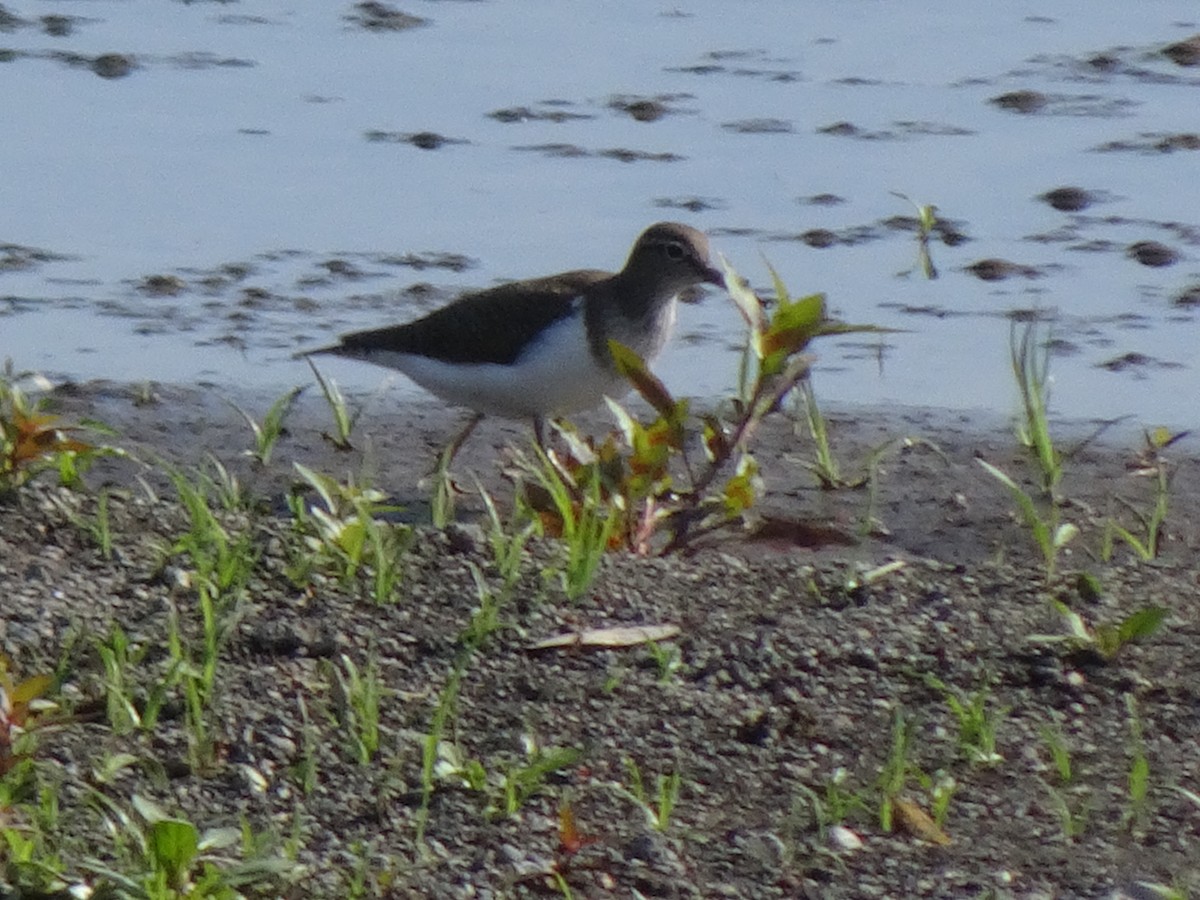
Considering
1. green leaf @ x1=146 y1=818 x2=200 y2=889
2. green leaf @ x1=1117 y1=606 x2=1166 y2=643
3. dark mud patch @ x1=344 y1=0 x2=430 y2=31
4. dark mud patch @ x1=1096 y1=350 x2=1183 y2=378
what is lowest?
dark mud patch @ x1=1096 y1=350 x2=1183 y2=378

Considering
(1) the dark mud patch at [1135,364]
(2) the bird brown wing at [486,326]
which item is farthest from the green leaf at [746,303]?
Result: (1) the dark mud patch at [1135,364]

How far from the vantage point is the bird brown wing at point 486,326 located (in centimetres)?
730

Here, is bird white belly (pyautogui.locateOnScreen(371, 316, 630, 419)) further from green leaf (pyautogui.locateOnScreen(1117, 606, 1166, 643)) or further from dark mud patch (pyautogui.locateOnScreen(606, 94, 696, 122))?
dark mud patch (pyautogui.locateOnScreen(606, 94, 696, 122))

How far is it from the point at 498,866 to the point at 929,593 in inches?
57.3

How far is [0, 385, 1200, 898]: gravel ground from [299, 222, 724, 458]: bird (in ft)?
5.32

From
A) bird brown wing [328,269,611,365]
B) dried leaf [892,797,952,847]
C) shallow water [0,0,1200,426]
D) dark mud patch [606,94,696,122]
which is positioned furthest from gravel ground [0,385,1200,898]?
dark mud patch [606,94,696,122]

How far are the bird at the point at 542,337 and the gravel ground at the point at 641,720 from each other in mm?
1623

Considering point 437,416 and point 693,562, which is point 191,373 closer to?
point 437,416

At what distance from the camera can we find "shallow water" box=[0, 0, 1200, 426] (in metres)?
7.91

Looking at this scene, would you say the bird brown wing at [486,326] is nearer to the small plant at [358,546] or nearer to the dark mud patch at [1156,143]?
the small plant at [358,546]

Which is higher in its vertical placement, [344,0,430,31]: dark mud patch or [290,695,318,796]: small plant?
[344,0,430,31]: dark mud patch

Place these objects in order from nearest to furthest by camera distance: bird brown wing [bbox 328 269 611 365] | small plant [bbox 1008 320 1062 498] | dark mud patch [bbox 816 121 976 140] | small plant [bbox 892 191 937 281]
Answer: small plant [bbox 1008 320 1062 498], bird brown wing [bbox 328 269 611 365], small plant [bbox 892 191 937 281], dark mud patch [bbox 816 121 976 140]

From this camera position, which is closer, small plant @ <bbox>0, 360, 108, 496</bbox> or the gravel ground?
the gravel ground

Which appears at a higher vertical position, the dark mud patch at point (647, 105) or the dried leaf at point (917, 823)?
the dark mud patch at point (647, 105)
